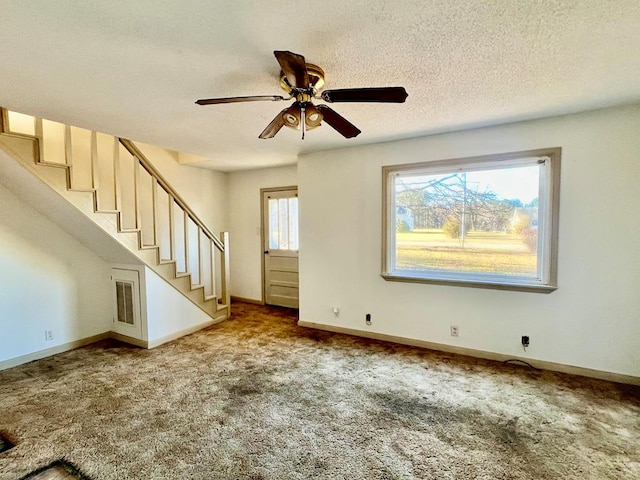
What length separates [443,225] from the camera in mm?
3443

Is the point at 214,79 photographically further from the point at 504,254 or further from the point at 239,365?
the point at 504,254

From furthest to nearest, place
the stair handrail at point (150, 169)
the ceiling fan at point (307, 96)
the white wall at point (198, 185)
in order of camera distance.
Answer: the white wall at point (198, 185), the stair handrail at point (150, 169), the ceiling fan at point (307, 96)

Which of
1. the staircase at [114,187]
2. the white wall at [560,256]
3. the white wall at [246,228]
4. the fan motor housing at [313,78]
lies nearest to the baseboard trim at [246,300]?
the white wall at [246,228]

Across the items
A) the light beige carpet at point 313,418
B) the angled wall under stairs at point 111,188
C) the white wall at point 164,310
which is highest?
the angled wall under stairs at point 111,188

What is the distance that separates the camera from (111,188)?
399 centimetres

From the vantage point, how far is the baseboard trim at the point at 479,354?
2732 mm

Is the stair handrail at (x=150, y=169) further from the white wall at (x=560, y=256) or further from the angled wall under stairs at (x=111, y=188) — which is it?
the white wall at (x=560, y=256)

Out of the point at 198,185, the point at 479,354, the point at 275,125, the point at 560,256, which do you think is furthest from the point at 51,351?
the point at 560,256

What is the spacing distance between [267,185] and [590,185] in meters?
4.25

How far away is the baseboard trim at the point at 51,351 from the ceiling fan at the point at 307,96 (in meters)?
3.45

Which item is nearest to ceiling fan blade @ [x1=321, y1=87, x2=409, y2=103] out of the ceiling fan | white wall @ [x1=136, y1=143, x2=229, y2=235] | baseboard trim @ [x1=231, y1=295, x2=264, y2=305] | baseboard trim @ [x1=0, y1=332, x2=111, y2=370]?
the ceiling fan

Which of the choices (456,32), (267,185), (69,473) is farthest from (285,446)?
(267,185)

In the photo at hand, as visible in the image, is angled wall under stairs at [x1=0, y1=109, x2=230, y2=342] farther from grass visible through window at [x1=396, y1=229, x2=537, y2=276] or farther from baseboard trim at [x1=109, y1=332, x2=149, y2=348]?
grass visible through window at [x1=396, y1=229, x2=537, y2=276]

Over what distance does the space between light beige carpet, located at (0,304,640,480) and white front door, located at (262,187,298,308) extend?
1.93m
